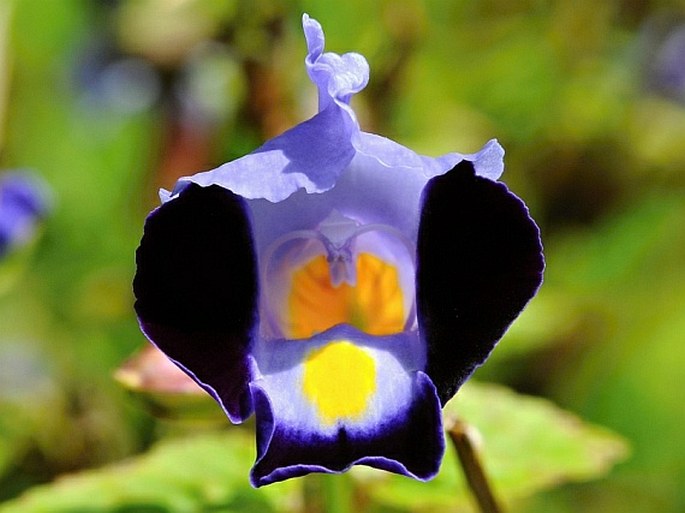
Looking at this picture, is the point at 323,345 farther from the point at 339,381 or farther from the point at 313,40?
the point at 313,40

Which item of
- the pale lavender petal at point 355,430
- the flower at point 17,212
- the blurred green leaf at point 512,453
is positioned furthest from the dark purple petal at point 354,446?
the flower at point 17,212

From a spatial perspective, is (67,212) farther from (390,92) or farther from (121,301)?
(390,92)

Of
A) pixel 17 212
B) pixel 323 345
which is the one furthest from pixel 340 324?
pixel 17 212

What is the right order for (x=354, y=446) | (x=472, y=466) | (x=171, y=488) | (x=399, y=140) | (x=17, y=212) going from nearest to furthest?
1. (x=354, y=446)
2. (x=472, y=466)
3. (x=171, y=488)
4. (x=17, y=212)
5. (x=399, y=140)

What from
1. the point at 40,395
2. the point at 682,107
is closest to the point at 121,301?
the point at 40,395

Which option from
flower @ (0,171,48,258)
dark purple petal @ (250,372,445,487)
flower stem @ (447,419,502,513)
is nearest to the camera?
dark purple petal @ (250,372,445,487)

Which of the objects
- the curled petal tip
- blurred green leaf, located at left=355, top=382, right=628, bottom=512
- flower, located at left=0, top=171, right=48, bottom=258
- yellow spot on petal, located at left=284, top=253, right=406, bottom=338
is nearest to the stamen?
yellow spot on petal, located at left=284, top=253, right=406, bottom=338

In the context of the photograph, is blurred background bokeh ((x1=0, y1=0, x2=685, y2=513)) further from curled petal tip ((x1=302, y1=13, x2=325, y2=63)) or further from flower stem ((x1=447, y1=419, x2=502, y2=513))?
curled petal tip ((x1=302, y1=13, x2=325, y2=63))
